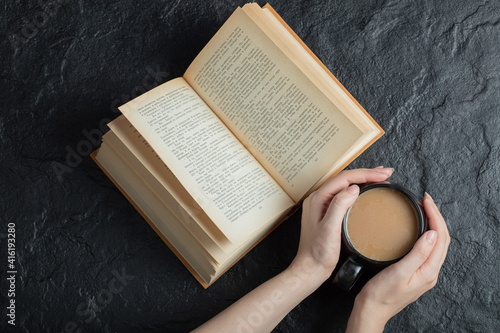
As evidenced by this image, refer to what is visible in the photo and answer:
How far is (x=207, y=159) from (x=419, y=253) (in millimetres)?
413

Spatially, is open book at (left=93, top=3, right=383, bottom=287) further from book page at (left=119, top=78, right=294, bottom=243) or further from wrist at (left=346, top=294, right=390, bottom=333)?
wrist at (left=346, top=294, right=390, bottom=333)

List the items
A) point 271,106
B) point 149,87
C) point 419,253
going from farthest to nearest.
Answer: point 149,87
point 271,106
point 419,253

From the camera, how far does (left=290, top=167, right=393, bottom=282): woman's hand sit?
3.18 feet

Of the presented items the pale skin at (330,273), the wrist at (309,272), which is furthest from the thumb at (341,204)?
the wrist at (309,272)

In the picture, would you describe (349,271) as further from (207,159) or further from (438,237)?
(207,159)

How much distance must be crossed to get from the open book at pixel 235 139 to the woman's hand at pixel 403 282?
8.1 inches

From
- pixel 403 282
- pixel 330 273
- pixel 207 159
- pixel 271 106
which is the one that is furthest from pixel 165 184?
pixel 403 282

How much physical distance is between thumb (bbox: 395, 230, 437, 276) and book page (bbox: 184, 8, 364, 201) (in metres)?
0.21

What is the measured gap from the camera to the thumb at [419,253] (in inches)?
36.9

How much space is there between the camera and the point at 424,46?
117cm

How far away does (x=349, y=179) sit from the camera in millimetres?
1009

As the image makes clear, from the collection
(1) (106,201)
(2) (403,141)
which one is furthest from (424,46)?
(1) (106,201)

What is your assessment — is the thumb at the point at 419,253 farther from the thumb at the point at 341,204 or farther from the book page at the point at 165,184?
the book page at the point at 165,184

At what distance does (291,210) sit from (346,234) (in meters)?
0.16
